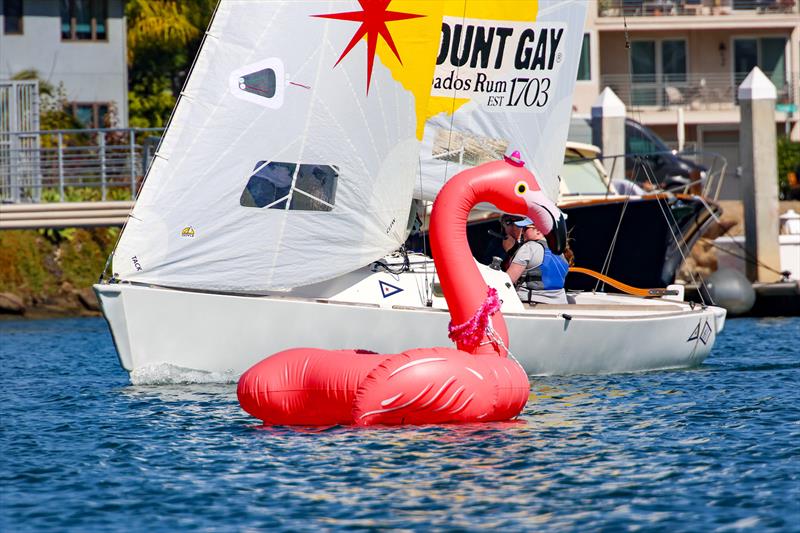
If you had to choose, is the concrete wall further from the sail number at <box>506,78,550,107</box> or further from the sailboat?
the sailboat

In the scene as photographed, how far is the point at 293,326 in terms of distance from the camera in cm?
1509

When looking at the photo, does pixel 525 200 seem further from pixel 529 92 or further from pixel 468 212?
pixel 529 92

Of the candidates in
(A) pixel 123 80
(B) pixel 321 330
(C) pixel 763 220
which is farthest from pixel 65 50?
(B) pixel 321 330

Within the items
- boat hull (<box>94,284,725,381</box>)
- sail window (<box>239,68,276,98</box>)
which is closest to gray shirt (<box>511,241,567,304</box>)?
boat hull (<box>94,284,725,381</box>)

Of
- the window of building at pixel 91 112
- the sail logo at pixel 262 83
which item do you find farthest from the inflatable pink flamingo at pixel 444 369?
the window of building at pixel 91 112

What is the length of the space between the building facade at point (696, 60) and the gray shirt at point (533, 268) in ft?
109

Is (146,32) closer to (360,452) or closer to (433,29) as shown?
(433,29)

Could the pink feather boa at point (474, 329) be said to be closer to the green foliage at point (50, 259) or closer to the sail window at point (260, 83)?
the sail window at point (260, 83)

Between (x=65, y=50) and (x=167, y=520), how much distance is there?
33338 mm

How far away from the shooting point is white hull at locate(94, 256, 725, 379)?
48.9 ft

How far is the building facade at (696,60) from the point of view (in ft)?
163

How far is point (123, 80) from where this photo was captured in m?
41.2

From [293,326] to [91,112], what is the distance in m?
27.6

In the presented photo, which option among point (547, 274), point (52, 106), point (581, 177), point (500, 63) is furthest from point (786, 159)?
point (547, 274)
